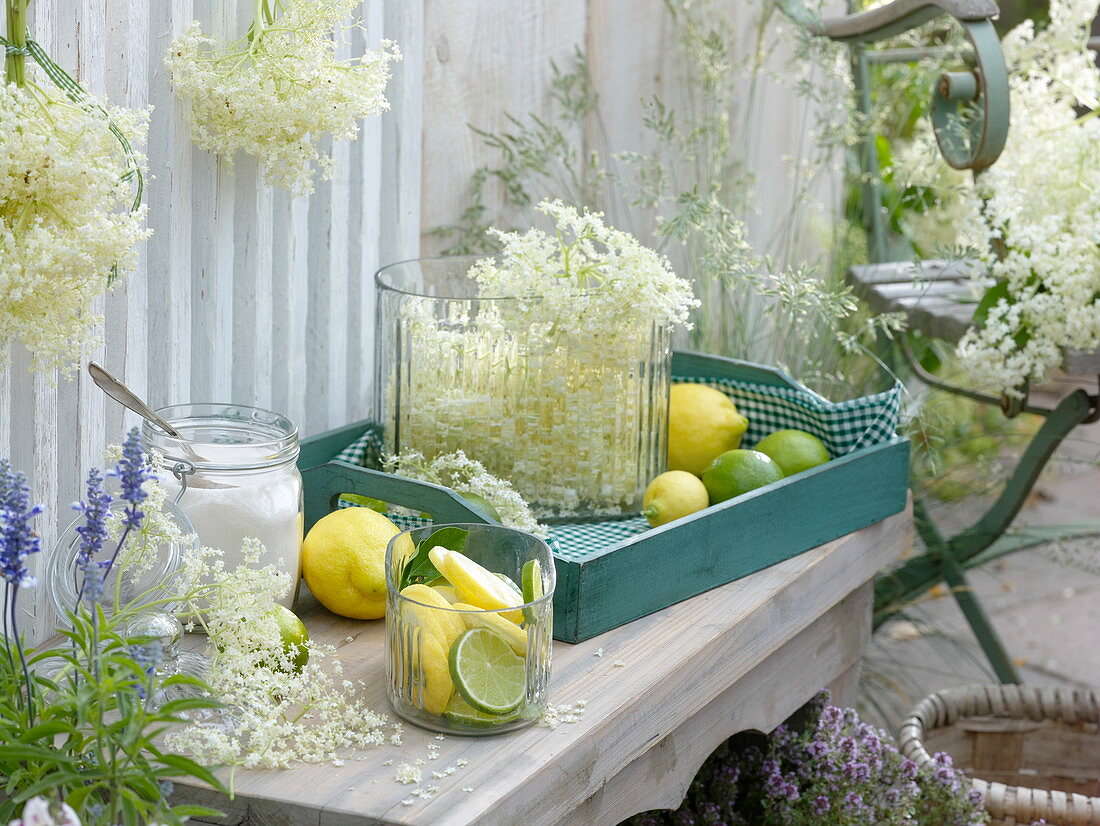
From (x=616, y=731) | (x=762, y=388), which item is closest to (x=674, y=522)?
(x=616, y=731)

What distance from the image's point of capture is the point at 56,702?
94cm

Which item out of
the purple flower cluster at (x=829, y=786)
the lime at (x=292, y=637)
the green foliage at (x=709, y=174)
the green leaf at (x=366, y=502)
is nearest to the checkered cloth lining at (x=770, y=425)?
the green leaf at (x=366, y=502)

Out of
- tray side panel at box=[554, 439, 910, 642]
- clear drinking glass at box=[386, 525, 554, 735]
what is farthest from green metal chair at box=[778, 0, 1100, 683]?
clear drinking glass at box=[386, 525, 554, 735]

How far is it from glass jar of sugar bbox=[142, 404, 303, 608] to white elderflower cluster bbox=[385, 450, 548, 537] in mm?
198

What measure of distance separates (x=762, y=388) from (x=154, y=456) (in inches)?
35.0

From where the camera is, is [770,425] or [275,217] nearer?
[275,217]

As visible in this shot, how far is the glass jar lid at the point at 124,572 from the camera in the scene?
3.41 ft

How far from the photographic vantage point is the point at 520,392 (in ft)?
4.74

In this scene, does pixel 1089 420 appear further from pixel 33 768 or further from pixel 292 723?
pixel 33 768

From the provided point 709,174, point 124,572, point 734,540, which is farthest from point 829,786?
point 709,174

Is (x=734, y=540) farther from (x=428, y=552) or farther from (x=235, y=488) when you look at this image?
(x=235, y=488)

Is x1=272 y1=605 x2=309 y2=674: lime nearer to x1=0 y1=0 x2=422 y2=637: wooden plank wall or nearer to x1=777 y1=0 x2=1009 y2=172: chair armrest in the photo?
x1=0 y1=0 x2=422 y2=637: wooden plank wall

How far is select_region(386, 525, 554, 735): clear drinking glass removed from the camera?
1.03 metres

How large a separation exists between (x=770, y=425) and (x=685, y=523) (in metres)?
0.45
